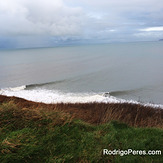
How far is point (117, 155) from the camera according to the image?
12.4ft

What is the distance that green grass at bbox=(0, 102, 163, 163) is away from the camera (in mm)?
3615

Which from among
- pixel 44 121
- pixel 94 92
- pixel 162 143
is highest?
pixel 44 121

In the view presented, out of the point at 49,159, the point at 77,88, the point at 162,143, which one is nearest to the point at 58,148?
the point at 49,159

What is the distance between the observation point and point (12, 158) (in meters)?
3.47

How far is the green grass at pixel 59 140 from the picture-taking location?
362 centimetres

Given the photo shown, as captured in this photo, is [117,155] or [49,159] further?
[117,155]

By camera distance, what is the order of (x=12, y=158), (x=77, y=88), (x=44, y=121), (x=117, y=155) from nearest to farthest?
(x=12, y=158) → (x=117, y=155) → (x=44, y=121) → (x=77, y=88)

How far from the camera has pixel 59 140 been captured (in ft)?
14.1

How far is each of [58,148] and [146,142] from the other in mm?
2644

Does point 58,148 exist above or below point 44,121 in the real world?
below

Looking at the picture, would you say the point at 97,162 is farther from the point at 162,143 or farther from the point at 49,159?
the point at 162,143

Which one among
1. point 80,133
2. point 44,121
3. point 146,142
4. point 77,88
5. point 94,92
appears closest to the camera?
point 146,142

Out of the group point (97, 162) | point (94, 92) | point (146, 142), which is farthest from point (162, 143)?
point (94, 92)

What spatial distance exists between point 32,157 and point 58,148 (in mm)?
697
